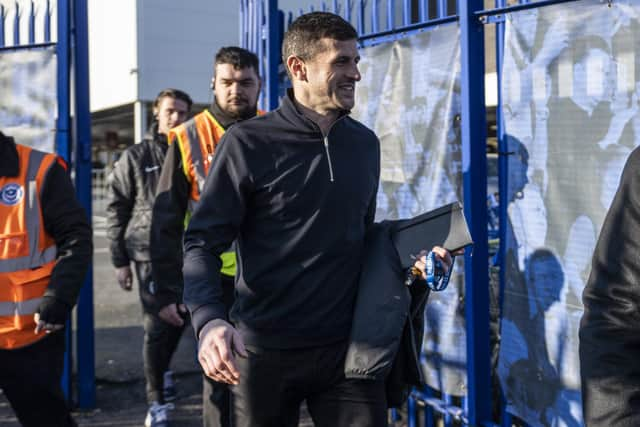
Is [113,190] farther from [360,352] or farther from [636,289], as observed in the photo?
[636,289]

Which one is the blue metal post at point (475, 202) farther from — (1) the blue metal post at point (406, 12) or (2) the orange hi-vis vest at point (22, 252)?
(2) the orange hi-vis vest at point (22, 252)

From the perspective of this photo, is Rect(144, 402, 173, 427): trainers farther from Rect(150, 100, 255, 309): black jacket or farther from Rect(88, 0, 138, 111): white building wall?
Rect(88, 0, 138, 111): white building wall

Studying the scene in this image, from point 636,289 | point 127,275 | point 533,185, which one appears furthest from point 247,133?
point 127,275

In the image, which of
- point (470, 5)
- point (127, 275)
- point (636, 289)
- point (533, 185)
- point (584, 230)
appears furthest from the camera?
point (127, 275)

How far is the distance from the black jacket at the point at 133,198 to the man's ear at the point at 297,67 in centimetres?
263

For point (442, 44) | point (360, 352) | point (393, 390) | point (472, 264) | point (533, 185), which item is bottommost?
point (393, 390)

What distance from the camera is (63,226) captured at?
3354 millimetres

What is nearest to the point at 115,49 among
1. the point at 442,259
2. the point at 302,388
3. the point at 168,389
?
the point at 168,389

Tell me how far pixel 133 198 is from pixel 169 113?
25.3 inches

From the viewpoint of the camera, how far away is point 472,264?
3.58 metres

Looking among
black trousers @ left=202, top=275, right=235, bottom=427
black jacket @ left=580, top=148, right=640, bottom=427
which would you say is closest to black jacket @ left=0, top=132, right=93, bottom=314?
black trousers @ left=202, top=275, right=235, bottom=427

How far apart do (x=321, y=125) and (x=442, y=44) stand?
1.31 meters

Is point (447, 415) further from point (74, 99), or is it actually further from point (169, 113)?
point (74, 99)

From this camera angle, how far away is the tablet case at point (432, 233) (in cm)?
243
